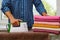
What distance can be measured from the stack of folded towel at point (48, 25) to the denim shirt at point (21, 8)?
4.9 inches

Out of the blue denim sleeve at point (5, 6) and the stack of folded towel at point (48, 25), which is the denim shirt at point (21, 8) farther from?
the stack of folded towel at point (48, 25)

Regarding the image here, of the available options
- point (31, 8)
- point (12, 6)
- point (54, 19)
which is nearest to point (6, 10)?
point (12, 6)

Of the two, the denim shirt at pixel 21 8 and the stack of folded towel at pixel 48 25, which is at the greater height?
the denim shirt at pixel 21 8

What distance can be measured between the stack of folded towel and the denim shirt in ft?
Result: 0.41

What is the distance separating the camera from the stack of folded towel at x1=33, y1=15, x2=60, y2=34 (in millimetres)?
868

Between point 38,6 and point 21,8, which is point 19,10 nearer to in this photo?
point 21,8

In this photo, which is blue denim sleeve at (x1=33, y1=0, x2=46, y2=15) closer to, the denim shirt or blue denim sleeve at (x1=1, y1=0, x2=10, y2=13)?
the denim shirt

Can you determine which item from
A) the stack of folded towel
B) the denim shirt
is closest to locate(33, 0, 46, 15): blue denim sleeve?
the denim shirt

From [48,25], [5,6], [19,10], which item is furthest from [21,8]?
[48,25]

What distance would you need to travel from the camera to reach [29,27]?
1019 mm

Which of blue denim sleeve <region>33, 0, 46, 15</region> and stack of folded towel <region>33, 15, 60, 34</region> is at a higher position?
blue denim sleeve <region>33, 0, 46, 15</region>

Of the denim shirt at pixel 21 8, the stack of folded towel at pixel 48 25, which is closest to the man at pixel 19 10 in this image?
the denim shirt at pixel 21 8

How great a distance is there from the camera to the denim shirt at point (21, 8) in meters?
1.03

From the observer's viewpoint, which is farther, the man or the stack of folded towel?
the man
